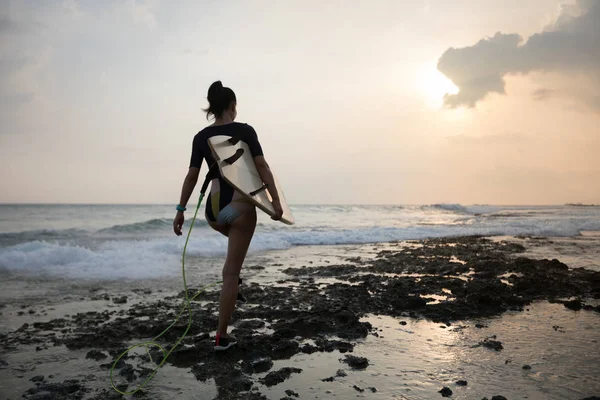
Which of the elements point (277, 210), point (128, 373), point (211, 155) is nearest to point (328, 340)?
point (277, 210)

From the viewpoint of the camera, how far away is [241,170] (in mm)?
3459

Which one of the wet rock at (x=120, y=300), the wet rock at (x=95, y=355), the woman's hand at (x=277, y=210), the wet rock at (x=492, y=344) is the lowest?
the wet rock at (x=120, y=300)

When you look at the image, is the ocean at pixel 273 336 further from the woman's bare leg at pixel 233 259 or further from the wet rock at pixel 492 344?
the woman's bare leg at pixel 233 259

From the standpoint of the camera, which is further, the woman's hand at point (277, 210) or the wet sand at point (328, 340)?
the woman's hand at point (277, 210)

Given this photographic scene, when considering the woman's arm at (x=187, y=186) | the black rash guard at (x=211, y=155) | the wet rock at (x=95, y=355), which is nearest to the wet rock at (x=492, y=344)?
the black rash guard at (x=211, y=155)

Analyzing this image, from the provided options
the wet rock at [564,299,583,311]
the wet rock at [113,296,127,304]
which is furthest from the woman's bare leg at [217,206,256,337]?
the wet rock at [564,299,583,311]

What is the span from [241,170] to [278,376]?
1745 millimetres

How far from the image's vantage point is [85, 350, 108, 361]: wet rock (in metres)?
3.53

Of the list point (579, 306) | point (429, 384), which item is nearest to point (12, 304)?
point (429, 384)

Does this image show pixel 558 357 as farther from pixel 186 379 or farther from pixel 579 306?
pixel 186 379

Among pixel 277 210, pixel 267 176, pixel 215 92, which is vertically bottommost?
pixel 277 210

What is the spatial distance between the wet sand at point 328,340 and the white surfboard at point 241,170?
1.38 m

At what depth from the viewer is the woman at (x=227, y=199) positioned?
3.52 m

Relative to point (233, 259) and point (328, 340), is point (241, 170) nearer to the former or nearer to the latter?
point (233, 259)
